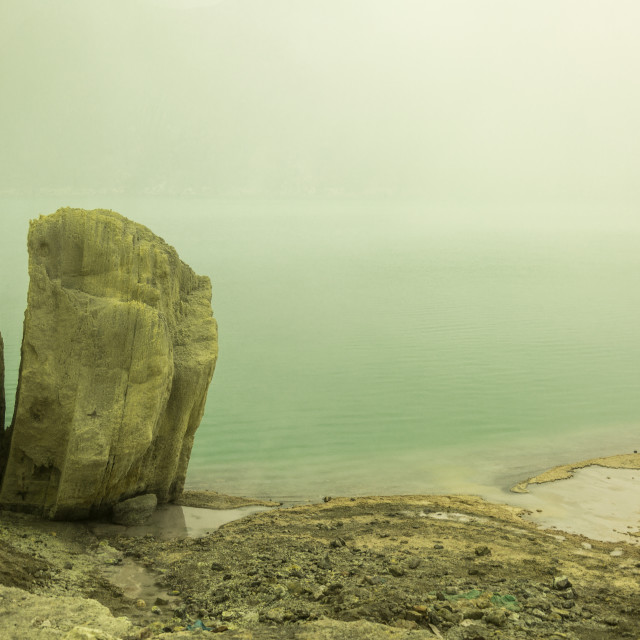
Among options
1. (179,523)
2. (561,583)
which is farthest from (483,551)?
(179,523)

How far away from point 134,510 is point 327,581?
3.83m

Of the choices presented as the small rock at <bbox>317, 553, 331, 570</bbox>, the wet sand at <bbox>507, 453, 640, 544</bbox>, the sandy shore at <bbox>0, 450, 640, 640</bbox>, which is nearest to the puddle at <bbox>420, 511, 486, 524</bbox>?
the sandy shore at <bbox>0, 450, 640, 640</bbox>

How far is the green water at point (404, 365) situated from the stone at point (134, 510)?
2857mm

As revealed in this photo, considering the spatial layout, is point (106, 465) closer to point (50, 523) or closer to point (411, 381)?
point (50, 523)

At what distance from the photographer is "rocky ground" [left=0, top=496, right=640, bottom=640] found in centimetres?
689

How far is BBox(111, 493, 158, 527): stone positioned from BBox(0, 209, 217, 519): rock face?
181mm

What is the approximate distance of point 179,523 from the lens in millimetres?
11406

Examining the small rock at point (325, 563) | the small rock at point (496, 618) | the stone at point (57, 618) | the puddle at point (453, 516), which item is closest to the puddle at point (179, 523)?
the small rock at point (325, 563)

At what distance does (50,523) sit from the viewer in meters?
10.4

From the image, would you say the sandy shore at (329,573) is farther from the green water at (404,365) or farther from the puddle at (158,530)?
the green water at (404,365)

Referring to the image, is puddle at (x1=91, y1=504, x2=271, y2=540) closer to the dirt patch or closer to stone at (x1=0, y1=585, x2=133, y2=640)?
the dirt patch

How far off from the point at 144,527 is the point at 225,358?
12858mm

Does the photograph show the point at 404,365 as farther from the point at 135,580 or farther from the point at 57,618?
the point at 57,618

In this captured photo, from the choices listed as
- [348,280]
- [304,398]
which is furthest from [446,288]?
[304,398]
